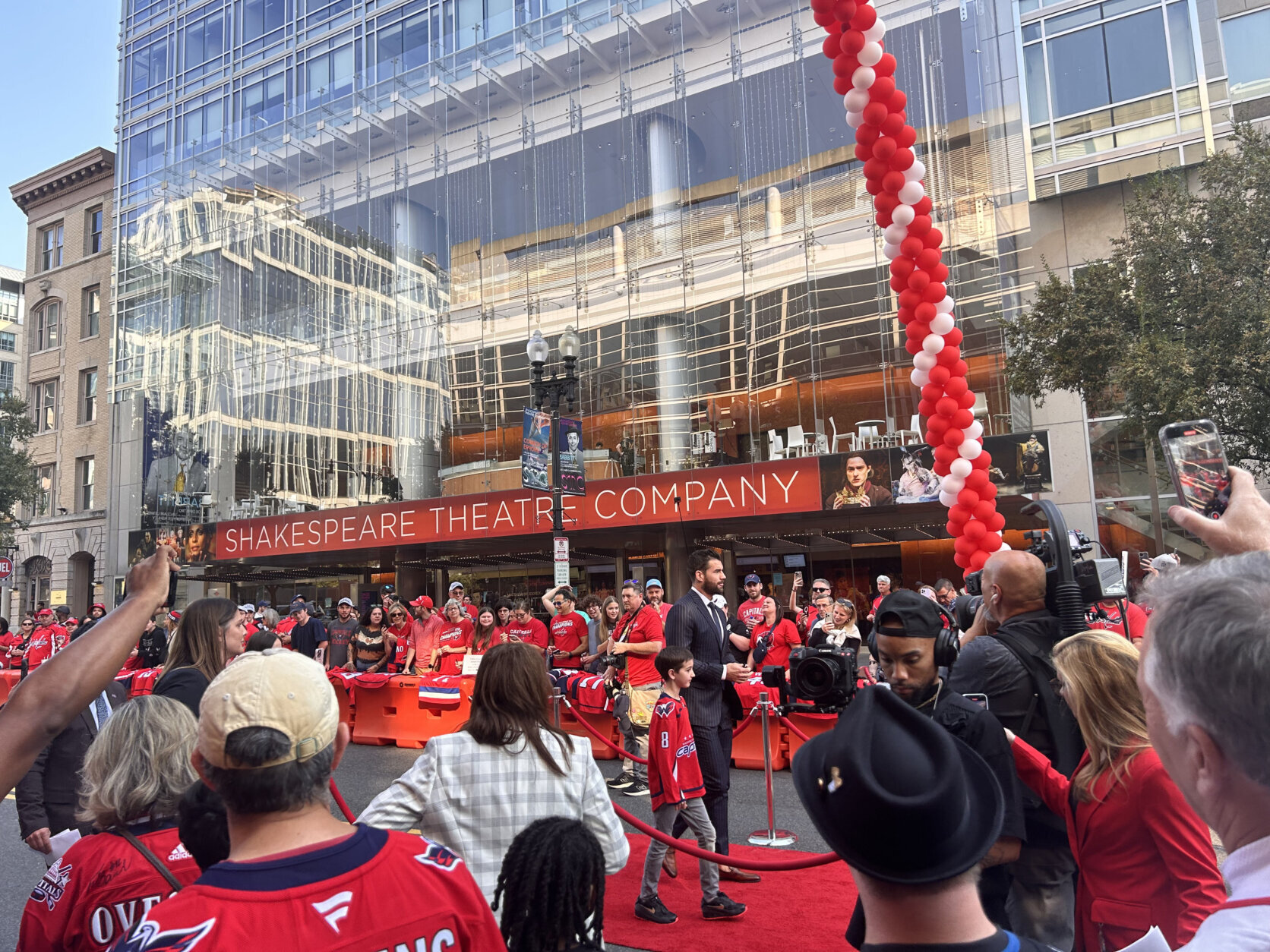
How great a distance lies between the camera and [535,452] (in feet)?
49.3

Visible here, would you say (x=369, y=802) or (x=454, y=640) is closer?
(x=369, y=802)

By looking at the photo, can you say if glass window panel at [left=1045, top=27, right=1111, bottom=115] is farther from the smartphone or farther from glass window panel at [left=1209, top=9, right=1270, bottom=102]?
the smartphone

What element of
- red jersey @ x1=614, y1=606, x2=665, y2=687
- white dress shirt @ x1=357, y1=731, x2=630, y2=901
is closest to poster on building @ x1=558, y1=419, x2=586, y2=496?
red jersey @ x1=614, y1=606, x2=665, y2=687

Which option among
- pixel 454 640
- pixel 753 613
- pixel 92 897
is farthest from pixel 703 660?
pixel 454 640

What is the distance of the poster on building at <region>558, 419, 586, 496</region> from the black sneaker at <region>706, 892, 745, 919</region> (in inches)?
379

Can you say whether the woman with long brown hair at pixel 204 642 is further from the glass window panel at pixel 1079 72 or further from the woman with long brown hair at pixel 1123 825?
the glass window panel at pixel 1079 72

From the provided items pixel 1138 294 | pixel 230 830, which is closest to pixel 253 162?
pixel 1138 294

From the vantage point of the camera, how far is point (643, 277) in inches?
960

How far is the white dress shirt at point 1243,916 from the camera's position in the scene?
45.8 inches

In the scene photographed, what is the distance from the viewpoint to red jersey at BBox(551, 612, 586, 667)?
→ 1327cm

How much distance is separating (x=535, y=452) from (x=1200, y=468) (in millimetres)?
13085

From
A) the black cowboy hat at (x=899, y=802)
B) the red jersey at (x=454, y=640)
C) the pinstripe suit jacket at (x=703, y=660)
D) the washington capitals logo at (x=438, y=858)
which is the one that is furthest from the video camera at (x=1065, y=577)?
the red jersey at (x=454, y=640)

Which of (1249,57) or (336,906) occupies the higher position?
(1249,57)

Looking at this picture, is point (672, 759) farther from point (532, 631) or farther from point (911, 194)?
point (532, 631)
